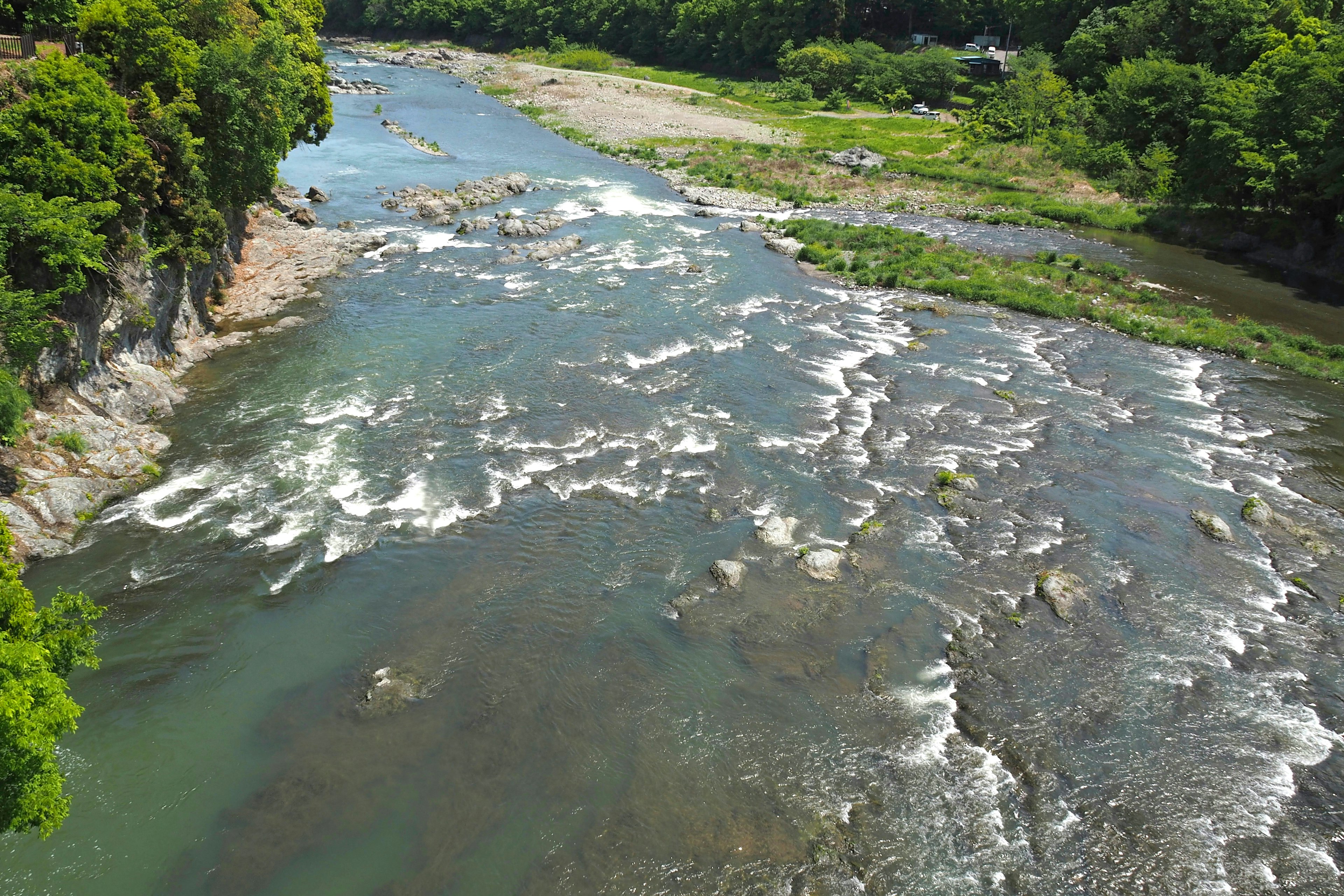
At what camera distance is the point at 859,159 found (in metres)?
72.1

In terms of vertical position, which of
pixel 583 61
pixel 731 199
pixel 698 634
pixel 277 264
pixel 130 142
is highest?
pixel 583 61

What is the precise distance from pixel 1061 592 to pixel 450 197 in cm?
5012

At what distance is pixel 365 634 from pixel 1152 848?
17.5 m

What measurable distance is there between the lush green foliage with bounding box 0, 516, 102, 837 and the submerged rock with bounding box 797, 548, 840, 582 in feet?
52.7

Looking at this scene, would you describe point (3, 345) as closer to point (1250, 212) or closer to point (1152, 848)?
point (1152, 848)

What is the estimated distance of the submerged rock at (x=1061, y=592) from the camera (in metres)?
21.0

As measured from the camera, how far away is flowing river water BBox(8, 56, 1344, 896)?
14906 millimetres

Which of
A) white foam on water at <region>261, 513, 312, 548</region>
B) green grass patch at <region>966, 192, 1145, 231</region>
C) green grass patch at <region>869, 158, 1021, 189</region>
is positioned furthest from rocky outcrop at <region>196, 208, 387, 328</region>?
green grass patch at <region>869, 158, 1021, 189</region>

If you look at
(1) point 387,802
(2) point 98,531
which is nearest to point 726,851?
(1) point 387,802

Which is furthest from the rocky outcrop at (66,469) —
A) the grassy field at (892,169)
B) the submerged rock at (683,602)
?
the grassy field at (892,169)

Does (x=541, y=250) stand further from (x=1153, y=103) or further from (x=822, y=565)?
(x=1153, y=103)

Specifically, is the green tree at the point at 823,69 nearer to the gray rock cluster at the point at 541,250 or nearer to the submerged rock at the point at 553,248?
the submerged rock at the point at 553,248

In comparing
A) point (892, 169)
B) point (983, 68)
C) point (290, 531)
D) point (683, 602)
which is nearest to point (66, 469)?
point (290, 531)

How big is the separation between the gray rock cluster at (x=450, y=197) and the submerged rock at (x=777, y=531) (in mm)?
36377
